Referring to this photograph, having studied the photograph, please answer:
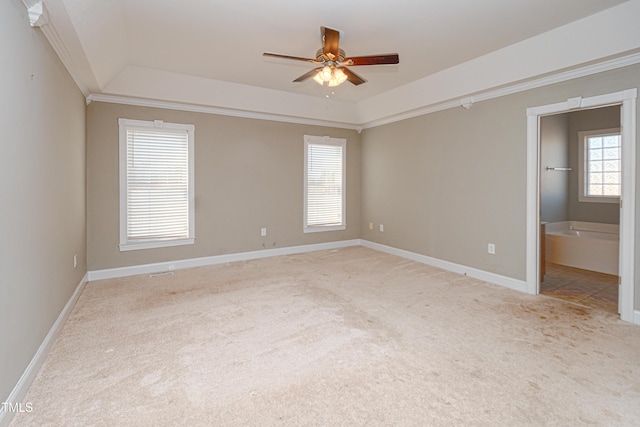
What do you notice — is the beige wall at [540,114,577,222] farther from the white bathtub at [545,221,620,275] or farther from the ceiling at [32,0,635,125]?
the ceiling at [32,0,635,125]

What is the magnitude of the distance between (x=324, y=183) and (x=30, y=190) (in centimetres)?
463

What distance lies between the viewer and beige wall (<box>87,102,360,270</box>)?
14.1 ft

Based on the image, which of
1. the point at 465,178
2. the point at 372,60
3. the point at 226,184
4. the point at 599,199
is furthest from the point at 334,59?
the point at 599,199

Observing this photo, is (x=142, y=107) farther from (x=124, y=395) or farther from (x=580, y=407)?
(x=580, y=407)

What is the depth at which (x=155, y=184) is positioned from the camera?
4641 millimetres

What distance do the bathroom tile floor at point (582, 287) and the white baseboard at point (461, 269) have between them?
0.30 meters

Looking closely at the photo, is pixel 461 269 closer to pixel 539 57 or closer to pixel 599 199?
pixel 539 57

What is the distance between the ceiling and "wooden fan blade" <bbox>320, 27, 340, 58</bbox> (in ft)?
0.81

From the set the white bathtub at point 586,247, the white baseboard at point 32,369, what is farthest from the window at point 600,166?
the white baseboard at point 32,369

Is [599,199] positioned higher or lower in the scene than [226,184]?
lower

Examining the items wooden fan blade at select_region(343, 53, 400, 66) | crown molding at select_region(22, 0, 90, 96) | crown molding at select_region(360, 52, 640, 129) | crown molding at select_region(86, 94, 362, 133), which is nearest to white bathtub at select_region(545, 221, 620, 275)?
crown molding at select_region(360, 52, 640, 129)

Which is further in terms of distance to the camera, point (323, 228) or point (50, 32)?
point (323, 228)

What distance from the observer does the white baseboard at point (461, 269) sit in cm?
393

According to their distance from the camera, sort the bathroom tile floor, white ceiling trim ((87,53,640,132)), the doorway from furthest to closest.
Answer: the doorway < the bathroom tile floor < white ceiling trim ((87,53,640,132))
